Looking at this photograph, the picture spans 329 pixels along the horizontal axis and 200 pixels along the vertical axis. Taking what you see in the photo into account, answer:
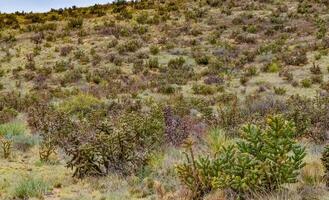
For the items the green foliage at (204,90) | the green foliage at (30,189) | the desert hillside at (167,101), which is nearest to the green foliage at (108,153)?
the desert hillside at (167,101)

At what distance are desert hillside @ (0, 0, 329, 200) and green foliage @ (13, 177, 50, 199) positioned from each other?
0.09 ft

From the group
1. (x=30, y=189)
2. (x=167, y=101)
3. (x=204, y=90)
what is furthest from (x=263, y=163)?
(x=204, y=90)

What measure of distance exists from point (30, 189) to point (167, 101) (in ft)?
43.2

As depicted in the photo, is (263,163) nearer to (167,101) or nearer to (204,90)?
(167,101)

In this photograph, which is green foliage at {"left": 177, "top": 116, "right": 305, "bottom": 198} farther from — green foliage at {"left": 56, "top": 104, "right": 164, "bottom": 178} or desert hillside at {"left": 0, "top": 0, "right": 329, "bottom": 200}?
green foliage at {"left": 56, "top": 104, "right": 164, "bottom": 178}

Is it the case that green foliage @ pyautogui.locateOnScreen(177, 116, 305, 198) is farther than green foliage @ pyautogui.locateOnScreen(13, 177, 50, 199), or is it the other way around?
green foliage @ pyautogui.locateOnScreen(13, 177, 50, 199)

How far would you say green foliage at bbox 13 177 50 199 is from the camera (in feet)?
25.2

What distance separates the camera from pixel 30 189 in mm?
7734

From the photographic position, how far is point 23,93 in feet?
76.8

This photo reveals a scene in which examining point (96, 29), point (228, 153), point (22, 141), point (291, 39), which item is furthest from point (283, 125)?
point (96, 29)

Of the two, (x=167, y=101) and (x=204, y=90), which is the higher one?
(x=167, y=101)

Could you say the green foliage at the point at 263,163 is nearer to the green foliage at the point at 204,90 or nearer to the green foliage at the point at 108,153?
the green foliage at the point at 108,153

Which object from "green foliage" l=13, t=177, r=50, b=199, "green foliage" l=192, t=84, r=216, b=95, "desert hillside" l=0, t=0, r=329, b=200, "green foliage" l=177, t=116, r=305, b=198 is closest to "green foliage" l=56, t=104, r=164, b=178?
"desert hillside" l=0, t=0, r=329, b=200

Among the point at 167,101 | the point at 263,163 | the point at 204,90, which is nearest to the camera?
the point at 263,163
